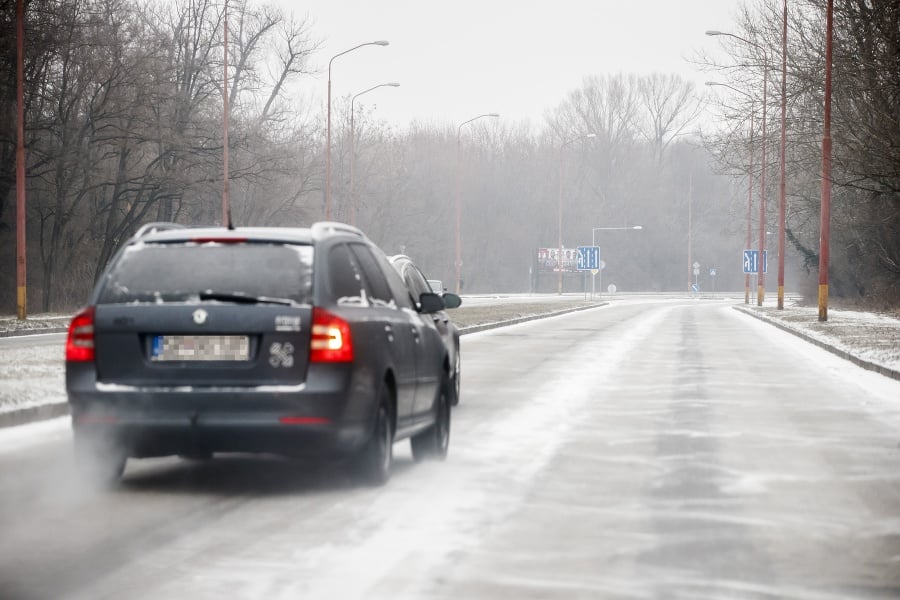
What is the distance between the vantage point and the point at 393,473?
31.8ft

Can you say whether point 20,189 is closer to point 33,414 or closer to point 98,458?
point 33,414

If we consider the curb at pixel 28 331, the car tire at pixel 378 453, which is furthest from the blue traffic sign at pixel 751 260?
the car tire at pixel 378 453

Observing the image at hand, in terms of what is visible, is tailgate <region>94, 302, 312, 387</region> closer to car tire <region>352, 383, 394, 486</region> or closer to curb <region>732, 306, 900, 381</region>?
car tire <region>352, 383, 394, 486</region>

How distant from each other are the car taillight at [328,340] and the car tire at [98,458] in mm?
1301

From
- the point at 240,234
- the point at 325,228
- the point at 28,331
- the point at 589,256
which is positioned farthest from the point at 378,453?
the point at 589,256

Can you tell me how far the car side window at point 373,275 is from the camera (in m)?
9.55

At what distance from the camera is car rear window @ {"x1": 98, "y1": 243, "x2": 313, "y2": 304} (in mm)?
8484

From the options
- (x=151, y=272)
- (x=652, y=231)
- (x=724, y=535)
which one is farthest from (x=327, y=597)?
(x=652, y=231)

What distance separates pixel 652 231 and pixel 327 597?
12461 centimetres

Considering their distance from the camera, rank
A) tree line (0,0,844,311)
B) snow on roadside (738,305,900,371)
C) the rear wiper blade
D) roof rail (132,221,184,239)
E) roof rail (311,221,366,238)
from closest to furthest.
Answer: the rear wiper blade → roof rail (311,221,366,238) → roof rail (132,221,184,239) → snow on roadside (738,305,900,371) → tree line (0,0,844,311)

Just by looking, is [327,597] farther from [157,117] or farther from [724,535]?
[157,117]

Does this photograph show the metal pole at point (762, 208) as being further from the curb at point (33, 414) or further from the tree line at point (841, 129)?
the curb at point (33, 414)

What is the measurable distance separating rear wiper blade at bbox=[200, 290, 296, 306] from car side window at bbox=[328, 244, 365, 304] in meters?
0.34

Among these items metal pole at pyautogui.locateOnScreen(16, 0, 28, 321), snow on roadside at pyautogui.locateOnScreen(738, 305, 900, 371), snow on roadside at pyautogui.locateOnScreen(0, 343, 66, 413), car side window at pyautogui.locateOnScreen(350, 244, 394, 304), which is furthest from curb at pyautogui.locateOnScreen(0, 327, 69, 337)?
car side window at pyautogui.locateOnScreen(350, 244, 394, 304)
